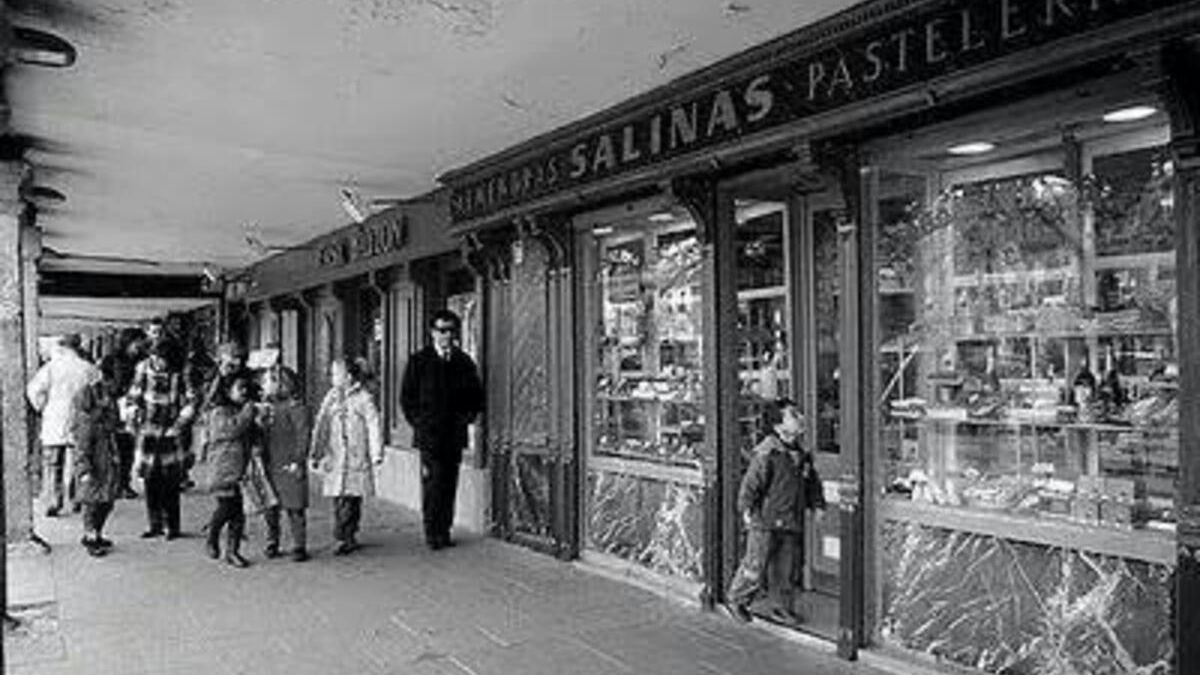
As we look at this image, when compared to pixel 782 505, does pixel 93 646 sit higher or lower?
lower

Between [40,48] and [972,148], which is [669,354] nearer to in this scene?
[972,148]

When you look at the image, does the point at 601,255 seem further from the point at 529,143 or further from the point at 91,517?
the point at 91,517

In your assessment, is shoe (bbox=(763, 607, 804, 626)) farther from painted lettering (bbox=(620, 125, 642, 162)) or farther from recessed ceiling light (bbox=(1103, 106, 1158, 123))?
recessed ceiling light (bbox=(1103, 106, 1158, 123))

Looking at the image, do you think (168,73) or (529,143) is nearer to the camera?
(168,73)

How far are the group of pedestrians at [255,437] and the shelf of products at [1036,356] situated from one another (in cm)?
419

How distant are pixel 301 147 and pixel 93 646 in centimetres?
383

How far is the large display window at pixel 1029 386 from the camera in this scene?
159 inches

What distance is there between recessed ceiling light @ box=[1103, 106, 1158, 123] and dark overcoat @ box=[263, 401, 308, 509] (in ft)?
18.7

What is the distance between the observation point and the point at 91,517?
26.1 ft

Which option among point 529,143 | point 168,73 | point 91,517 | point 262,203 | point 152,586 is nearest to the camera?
point 168,73

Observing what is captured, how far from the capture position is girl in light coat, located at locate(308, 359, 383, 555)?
25.5ft

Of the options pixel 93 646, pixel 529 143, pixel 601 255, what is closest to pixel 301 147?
pixel 529 143

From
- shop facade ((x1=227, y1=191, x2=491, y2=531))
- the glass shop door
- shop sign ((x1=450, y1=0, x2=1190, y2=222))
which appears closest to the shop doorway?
the glass shop door

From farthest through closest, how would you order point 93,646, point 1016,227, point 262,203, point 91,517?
point 262,203, point 91,517, point 93,646, point 1016,227
